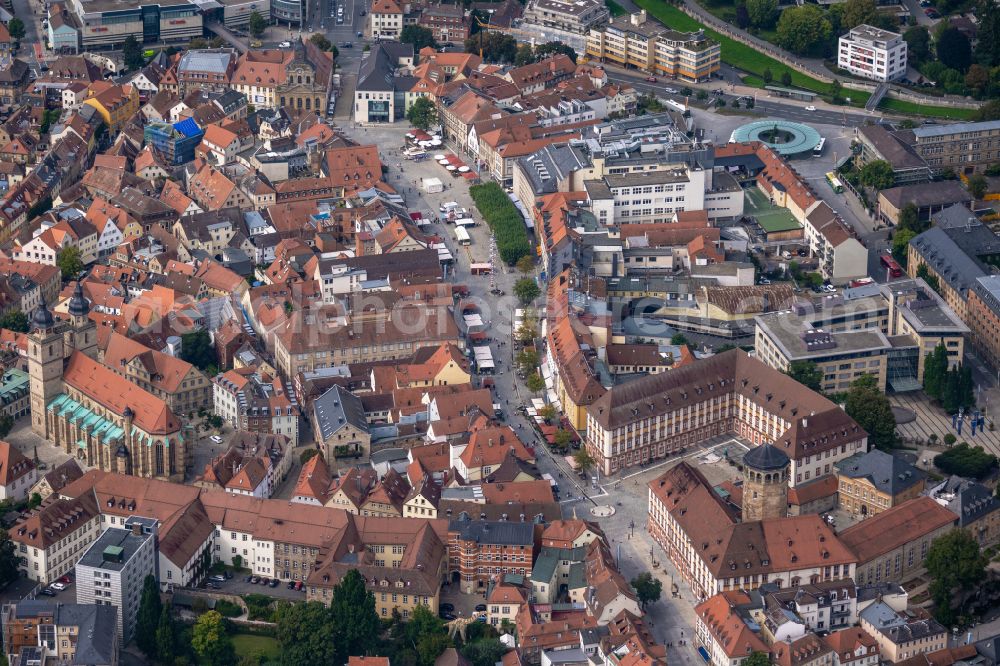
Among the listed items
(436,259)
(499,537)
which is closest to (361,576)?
(499,537)

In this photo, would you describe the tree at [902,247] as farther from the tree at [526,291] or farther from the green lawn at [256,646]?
the green lawn at [256,646]

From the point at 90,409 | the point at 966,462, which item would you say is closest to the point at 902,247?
the point at 966,462

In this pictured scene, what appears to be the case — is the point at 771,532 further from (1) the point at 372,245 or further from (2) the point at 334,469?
(1) the point at 372,245

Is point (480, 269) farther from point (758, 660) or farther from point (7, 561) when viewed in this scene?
point (758, 660)

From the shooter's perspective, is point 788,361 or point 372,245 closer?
point 788,361

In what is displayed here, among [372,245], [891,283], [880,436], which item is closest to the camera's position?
[880,436]

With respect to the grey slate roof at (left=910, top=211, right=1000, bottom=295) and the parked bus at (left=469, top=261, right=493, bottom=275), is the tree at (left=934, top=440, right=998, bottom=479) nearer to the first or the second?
the grey slate roof at (left=910, top=211, right=1000, bottom=295)

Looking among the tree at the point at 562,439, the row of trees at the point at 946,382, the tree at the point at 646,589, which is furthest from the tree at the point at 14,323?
the row of trees at the point at 946,382
